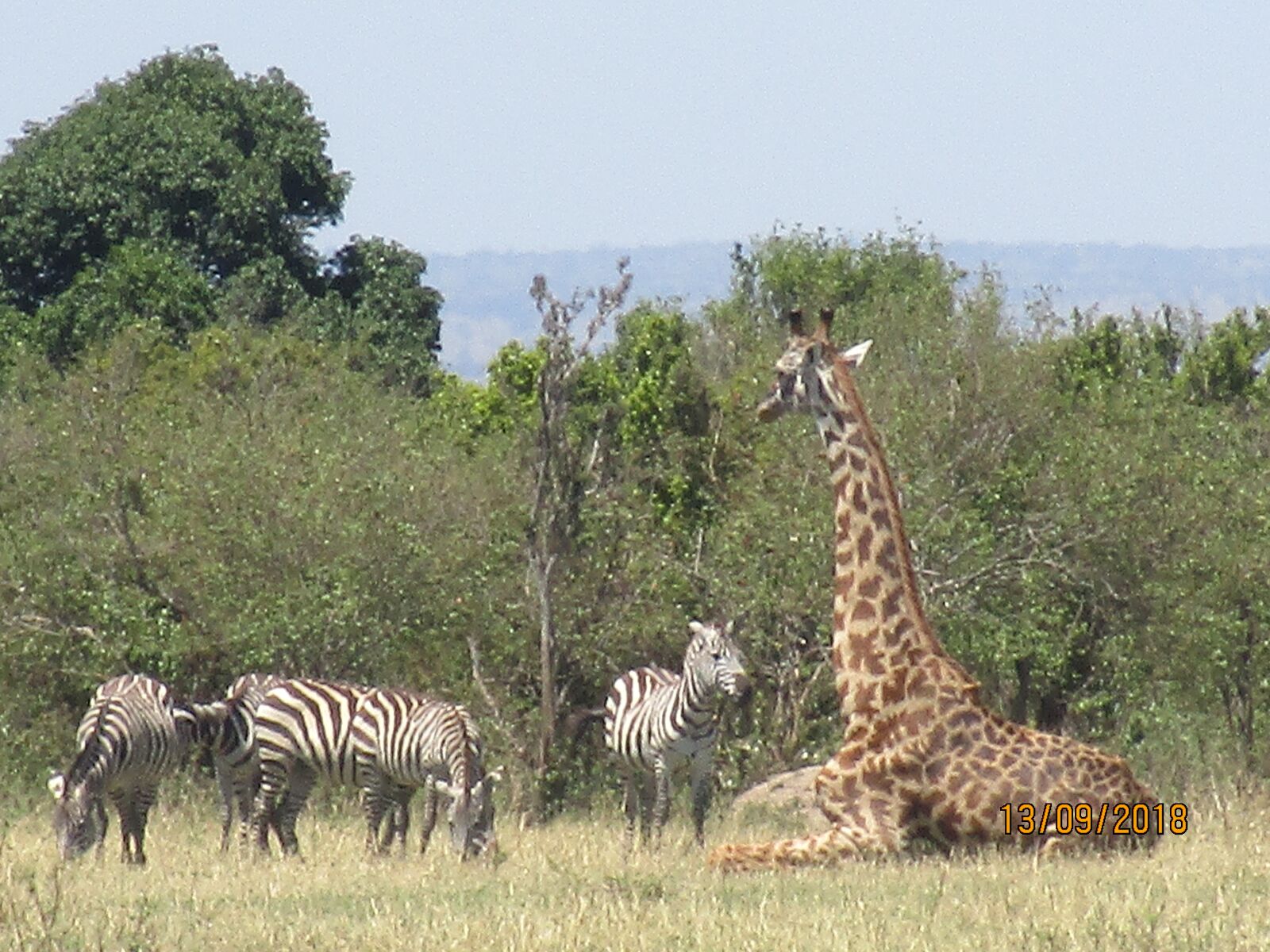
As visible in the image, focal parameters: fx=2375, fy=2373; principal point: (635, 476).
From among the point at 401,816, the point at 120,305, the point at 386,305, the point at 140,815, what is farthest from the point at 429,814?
the point at 386,305

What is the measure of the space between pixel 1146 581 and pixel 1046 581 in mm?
1019

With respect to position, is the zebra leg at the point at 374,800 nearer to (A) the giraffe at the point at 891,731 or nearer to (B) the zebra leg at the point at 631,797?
(B) the zebra leg at the point at 631,797

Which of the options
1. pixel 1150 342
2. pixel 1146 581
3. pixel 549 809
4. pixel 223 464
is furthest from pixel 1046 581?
pixel 1150 342

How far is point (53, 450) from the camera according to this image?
937 inches

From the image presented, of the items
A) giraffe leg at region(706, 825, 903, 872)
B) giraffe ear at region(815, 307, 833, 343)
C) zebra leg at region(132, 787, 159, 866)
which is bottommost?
zebra leg at region(132, 787, 159, 866)

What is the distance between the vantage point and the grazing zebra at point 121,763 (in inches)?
600

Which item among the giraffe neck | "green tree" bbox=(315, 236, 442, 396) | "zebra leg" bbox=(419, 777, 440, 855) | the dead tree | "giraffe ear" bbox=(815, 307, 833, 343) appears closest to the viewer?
the giraffe neck

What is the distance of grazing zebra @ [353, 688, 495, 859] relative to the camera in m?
14.5

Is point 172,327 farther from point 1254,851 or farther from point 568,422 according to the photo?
point 1254,851

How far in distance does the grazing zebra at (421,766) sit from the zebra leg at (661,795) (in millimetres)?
1220

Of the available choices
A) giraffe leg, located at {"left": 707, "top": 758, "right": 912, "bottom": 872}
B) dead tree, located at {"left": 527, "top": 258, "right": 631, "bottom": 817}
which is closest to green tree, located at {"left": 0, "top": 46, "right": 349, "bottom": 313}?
dead tree, located at {"left": 527, "top": 258, "right": 631, "bottom": 817}

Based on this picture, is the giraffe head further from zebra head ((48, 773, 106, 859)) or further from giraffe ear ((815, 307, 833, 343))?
zebra head ((48, 773, 106, 859))

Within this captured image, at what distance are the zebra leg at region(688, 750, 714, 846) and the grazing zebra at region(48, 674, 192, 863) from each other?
353 cm
